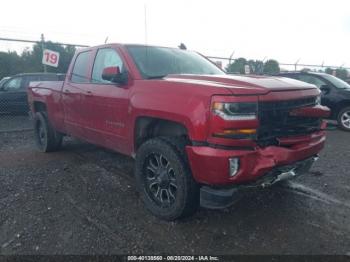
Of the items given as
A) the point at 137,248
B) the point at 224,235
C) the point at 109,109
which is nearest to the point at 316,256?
the point at 224,235

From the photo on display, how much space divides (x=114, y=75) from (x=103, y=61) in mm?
943

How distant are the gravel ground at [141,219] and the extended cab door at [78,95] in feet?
2.38

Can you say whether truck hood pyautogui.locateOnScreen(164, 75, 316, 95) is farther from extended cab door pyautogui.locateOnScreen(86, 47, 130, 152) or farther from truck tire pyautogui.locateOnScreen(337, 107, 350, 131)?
truck tire pyautogui.locateOnScreen(337, 107, 350, 131)

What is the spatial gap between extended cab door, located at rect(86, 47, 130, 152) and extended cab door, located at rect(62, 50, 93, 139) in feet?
0.55

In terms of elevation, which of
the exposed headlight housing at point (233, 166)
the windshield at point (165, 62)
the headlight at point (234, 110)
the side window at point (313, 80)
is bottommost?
the exposed headlight housing at point (233, 166)

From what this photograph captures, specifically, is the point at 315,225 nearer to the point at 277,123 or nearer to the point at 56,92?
the point at 277,123

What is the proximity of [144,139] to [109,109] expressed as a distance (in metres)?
0.67

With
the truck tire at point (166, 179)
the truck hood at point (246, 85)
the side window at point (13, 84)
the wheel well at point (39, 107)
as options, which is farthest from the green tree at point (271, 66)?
the truck tire at point (166, 179)

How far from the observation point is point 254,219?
3.33m

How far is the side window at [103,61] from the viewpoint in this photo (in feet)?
13.3

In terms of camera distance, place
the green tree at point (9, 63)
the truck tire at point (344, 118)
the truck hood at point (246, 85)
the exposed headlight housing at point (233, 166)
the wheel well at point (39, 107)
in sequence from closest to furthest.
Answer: the exposed headlight housing at point (233, 166) < the truck hood at point (246, 85) < the wheel well at point (39, 107) < the truck tire at point (344, 118) < the green tree at point (9, 63)

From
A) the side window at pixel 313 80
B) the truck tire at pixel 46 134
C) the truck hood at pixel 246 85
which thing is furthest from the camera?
the side window at pixel 313 80

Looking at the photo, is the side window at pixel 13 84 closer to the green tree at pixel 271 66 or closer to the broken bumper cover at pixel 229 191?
the broken bumper cover at pixel 229 191

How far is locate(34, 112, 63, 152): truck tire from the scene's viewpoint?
5890 mm
